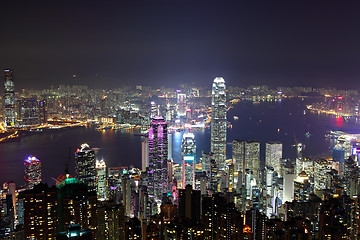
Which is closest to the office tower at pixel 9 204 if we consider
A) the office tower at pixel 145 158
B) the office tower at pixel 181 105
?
the office tower at pixel 145 158

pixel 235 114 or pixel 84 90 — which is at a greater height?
pixel 84 90

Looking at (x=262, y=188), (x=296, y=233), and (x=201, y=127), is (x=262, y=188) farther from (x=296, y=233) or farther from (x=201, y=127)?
(x=201, y=127)

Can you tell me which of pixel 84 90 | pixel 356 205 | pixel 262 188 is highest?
pixel 84 90

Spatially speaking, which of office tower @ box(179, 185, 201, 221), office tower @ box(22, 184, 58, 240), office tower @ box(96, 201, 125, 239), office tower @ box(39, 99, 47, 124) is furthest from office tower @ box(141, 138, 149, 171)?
office tower @ box(39, 99, 47, 124)

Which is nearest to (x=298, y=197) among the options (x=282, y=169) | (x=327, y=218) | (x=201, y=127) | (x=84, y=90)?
(x=282, y=169)

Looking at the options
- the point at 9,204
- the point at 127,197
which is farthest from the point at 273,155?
the point at 9,204

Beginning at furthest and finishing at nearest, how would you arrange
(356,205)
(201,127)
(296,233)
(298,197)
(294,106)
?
(294,106)
(201,127)
(298,197)
(356,205)
(296,233)

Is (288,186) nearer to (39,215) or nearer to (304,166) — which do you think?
(304,166)

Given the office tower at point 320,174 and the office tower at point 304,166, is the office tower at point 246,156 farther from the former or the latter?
the office tower at point 320,174
